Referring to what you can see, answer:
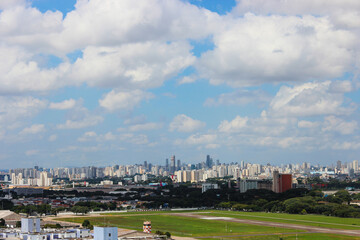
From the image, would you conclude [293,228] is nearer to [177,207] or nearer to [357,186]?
[177,207]

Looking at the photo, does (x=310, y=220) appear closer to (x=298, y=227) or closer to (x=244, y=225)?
(x=298, y=227)

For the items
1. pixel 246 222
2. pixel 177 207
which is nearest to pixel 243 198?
pixel 177 207

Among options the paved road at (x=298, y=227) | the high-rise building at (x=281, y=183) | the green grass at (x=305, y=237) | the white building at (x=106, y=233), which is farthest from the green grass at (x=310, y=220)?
the high-rise building at (x=281, y=183)

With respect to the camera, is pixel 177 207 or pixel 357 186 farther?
pixel 357 186

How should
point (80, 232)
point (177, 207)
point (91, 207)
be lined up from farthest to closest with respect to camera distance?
point (177, 207), point (91, 207), point (80, 232)

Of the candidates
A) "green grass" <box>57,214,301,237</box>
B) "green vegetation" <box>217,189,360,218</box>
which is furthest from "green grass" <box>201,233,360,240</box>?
"green vegetation" <box>217,189,360,218</box>

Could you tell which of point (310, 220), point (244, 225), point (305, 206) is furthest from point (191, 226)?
point (305, 206)

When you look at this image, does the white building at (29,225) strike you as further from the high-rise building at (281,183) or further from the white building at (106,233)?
the high-rise building at (281,183)
